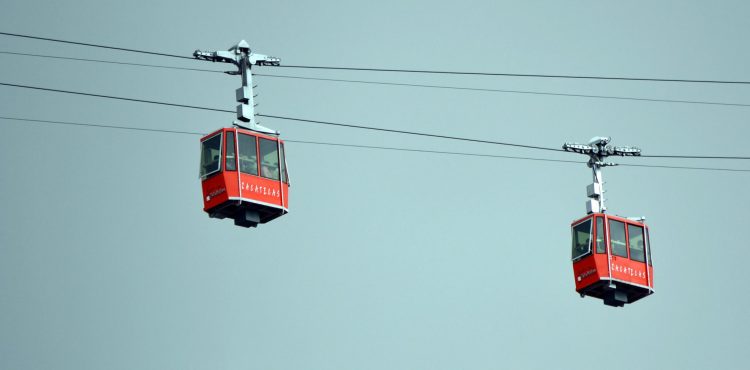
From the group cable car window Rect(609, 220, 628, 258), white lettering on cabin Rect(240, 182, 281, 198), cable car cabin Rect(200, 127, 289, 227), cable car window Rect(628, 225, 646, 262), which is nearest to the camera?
cable car cabin Rect(200, 127, 289, 227)

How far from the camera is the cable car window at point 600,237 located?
210ft

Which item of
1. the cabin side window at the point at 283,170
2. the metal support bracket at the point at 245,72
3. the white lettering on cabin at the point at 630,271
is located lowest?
the white lettering on cabin at the point at 630,271

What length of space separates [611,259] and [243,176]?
1212 centimetres

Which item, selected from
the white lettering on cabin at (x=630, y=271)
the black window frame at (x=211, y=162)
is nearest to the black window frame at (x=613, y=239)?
the white lettering on cabin at (x=630, y=271)

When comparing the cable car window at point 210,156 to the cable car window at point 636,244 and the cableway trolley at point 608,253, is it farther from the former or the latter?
the cable car window at point 636,244

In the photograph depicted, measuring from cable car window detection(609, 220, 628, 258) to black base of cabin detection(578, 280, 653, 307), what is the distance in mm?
1019

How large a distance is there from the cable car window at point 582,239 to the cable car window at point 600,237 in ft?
0.99

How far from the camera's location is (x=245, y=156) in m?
60.4

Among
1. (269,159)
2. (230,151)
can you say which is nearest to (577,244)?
(269,159)

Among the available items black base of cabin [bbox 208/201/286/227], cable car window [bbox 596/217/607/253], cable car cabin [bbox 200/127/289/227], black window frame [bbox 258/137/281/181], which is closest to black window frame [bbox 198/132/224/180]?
cable car cabin [bbox 200/127/289/227]

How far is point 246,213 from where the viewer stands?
198ft

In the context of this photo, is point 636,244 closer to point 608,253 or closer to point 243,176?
point 608,253

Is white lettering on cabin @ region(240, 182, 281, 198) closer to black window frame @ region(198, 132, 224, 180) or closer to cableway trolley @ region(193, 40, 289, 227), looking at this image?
cableway trolley @ region(193, 40, 289, 227)

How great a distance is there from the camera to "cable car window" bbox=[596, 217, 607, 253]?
210ft
